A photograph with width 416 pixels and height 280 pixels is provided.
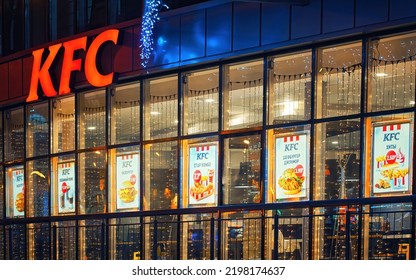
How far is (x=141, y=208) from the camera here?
55.7 feet

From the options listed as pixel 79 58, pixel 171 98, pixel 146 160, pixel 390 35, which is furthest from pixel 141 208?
pixel 390 35

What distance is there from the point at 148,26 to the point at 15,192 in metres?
6.75

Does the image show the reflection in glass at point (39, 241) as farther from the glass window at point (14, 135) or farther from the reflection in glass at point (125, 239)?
the reflection in glass at point (125, 239)

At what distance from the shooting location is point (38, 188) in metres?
20.0

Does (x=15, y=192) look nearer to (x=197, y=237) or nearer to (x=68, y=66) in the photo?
(x=68, y=66)

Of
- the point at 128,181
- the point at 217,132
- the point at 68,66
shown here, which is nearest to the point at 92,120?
the point at 68,66

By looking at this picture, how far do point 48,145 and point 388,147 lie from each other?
30.3 feet

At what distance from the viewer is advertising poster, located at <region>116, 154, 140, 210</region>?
17219 millimetres

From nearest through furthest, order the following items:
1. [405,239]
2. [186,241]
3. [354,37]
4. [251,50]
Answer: [405,239]
[354,37]
[251,50]
[186,241]

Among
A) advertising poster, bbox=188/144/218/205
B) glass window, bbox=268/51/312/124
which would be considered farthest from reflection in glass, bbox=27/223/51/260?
glass window, bbox=268/51/312/124

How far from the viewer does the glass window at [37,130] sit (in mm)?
19875

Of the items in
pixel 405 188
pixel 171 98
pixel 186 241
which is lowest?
pixel 186 241

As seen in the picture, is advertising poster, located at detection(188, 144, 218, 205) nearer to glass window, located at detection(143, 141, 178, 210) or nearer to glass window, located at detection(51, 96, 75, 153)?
glass window, located at detection(143, 141, 178, 210)

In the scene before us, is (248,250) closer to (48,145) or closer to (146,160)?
(146,160)
